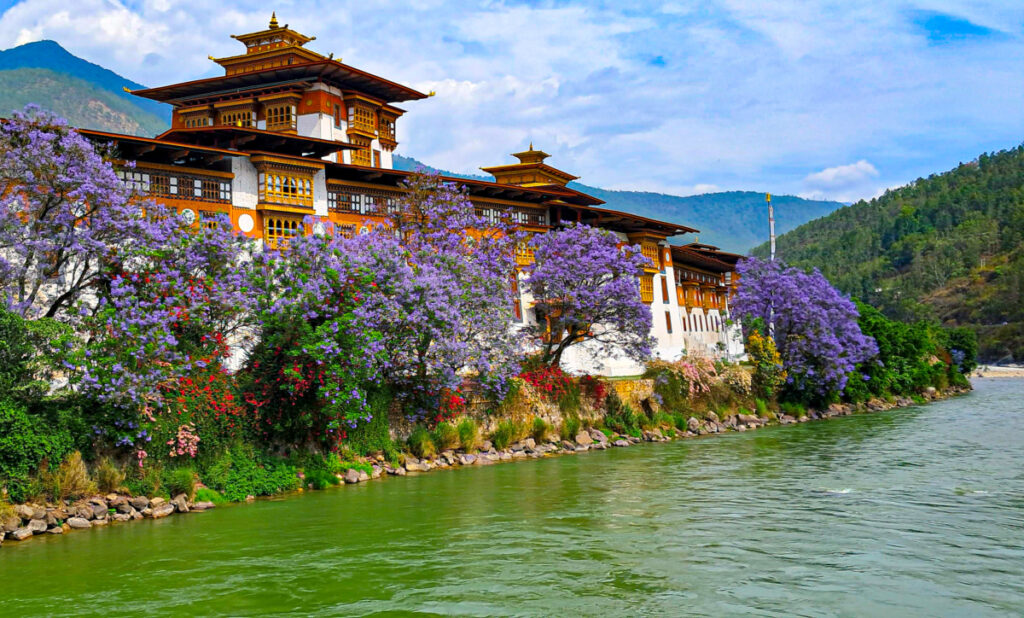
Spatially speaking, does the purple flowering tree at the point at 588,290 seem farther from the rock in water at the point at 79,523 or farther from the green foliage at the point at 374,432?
the rock in water at the point at 79,523

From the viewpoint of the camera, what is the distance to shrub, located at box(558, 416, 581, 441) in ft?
118

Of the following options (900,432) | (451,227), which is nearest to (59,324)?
(451,227)

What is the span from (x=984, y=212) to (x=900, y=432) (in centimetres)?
12892

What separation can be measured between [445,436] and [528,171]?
33857mm

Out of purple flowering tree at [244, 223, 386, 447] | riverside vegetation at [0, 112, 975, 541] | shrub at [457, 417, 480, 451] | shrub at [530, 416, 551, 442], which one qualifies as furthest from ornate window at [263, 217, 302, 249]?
shrub at [530, 416, 551, 442]

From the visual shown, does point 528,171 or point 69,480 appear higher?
point 528,171

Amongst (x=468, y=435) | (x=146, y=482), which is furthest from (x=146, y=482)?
(x=468, y=435)

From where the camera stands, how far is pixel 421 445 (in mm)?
30688

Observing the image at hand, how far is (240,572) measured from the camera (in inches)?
642

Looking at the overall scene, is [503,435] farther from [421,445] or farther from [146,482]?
[146,482]

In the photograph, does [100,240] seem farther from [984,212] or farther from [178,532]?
[984,212]

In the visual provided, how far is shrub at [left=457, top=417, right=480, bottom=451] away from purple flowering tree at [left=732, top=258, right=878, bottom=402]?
2359 centimetres

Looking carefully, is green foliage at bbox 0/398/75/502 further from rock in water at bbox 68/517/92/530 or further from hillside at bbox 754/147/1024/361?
hillside at bbox 754/147/1024/361

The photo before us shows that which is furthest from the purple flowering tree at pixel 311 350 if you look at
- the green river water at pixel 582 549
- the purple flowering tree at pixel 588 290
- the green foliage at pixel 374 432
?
the purple flowering tree at pixel 588 290
